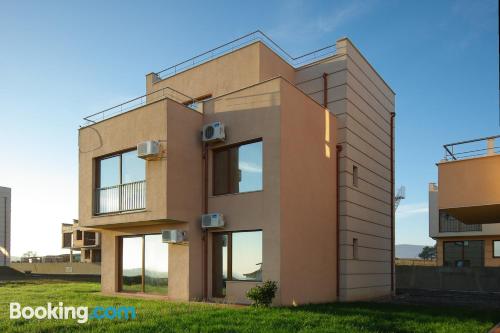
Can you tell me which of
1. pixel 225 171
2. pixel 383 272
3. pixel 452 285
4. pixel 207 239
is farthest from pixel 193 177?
pixel 452 285

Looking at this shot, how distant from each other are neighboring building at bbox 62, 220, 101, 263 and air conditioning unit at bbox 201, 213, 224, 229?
153ft

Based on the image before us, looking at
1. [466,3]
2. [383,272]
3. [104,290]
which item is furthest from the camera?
[383,272]

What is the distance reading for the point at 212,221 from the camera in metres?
13.7

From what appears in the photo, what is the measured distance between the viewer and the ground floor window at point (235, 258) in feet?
43.1

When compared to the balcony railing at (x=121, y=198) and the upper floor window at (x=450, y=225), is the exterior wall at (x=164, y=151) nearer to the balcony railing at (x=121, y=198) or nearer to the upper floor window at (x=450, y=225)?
the balcony railing at (x=121, y=198)

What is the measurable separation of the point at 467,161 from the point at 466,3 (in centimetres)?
451

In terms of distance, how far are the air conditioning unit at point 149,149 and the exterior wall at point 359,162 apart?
20.8ft

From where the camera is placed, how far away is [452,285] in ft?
94.7

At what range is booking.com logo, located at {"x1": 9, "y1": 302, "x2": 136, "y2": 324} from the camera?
1047 centimetres

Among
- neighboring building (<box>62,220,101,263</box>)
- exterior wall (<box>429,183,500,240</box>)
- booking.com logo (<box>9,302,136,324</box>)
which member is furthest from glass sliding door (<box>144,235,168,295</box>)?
neighboring building (<box>62,220,101,263</box>)

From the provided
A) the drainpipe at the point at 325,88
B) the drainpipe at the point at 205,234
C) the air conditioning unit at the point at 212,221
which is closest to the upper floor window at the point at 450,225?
the drainpipe at the point at 325,88

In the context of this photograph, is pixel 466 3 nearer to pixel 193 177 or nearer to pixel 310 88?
pixel 310 88

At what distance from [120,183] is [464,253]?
28.8 metres

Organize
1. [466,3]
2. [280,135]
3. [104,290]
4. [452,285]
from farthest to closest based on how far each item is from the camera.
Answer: [452,285] < [104,290] < [280,135] < [466,3]
